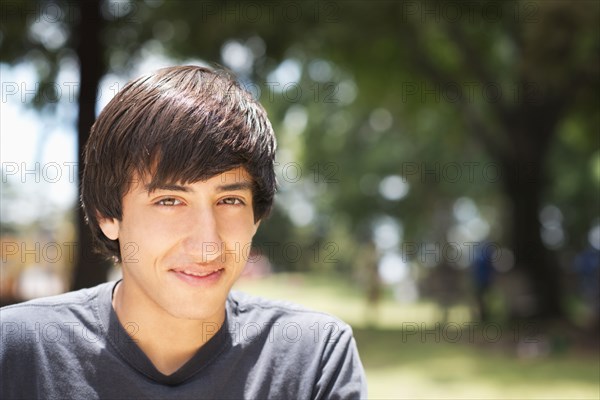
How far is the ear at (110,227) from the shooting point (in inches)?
87.6

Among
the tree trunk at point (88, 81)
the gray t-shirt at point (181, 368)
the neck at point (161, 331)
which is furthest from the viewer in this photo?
the tree trunk at point (88, 81)

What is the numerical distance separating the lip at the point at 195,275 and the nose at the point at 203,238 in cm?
3

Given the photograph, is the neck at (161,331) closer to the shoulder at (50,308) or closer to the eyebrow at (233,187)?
the shoulder at (50,308)

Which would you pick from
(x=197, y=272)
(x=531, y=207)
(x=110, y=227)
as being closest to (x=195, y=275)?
(x=197, y=272)

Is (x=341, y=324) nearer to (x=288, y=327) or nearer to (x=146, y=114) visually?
(x=288, y=327)

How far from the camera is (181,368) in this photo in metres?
2.10

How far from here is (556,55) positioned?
1034 cm

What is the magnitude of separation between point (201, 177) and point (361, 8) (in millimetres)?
10155

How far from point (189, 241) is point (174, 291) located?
0.15 m

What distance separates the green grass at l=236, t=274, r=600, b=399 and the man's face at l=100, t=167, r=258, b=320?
6.49 m

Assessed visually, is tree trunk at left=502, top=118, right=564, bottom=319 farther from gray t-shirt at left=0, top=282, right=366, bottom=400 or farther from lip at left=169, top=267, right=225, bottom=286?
lip at left=169, top=267, right=225, bottom=286

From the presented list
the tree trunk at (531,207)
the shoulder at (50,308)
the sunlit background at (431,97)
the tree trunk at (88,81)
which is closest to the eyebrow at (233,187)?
the shoulder at (50,308)

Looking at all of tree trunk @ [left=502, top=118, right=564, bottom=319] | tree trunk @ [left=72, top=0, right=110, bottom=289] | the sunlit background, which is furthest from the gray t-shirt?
tree trunk @ [left=502, top=118, right=564, bottom=319]

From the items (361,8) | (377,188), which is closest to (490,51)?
(361,8)
